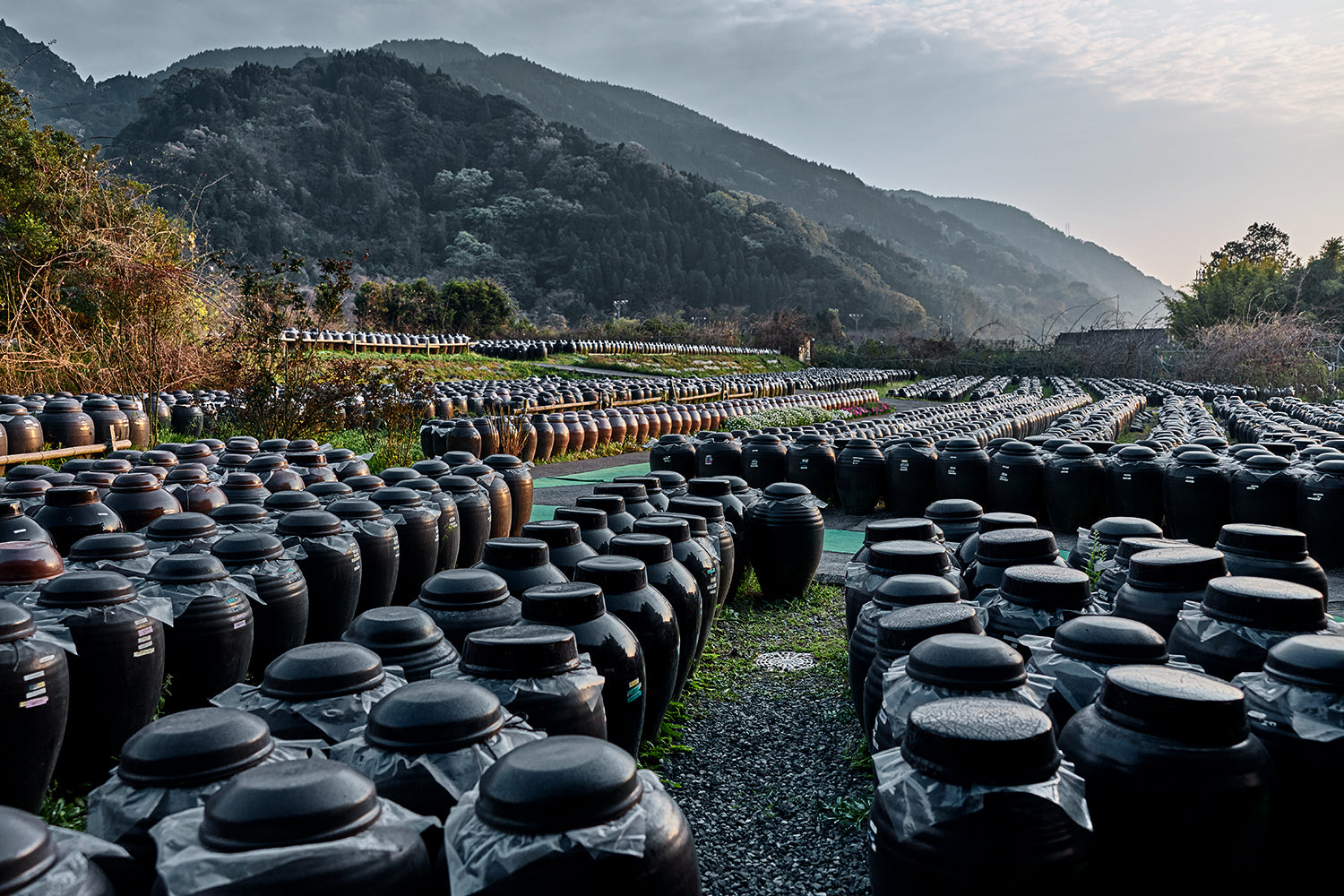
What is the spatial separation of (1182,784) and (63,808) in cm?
342

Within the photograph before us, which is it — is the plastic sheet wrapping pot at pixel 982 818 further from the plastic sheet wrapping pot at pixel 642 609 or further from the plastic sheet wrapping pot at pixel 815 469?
the plastic sheet wrapping pot at pixel 815 469

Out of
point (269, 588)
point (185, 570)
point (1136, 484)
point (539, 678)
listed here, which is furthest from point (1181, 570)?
point (1136, 484)

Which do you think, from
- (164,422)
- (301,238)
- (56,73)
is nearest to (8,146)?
(164,422)

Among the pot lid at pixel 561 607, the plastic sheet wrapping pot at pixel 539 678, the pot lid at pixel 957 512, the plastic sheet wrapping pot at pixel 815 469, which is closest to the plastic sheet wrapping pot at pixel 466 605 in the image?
the pot lid at pixel 561 607

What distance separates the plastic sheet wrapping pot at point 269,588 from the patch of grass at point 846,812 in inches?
94.2

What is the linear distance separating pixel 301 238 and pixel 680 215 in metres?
43.4

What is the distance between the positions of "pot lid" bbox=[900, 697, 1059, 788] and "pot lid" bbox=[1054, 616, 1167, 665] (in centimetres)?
74

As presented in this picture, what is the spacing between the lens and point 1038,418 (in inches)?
688

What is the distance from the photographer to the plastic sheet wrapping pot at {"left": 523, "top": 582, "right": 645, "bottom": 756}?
2.93m

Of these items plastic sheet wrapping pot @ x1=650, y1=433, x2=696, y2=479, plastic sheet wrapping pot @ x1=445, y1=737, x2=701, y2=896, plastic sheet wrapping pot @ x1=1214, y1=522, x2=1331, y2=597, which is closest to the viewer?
plastic sheet wrapping pot @ x1=445, y1=737, x2=701, y2=896

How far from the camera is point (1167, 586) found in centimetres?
329

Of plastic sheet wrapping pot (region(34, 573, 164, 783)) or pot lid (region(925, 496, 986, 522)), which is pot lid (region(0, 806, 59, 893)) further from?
pot lid (region(925, 496, 986, 522))

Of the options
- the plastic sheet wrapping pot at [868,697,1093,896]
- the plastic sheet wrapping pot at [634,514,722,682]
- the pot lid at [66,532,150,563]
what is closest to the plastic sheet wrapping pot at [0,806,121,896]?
the plastic sheet wrapping pot at [868,697,1093,896]

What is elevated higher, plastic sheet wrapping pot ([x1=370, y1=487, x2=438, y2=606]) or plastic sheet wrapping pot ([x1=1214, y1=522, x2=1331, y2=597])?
plastic sheet wrapping pot ([x1=1214, y1=522, x2=1331, y2=597])
